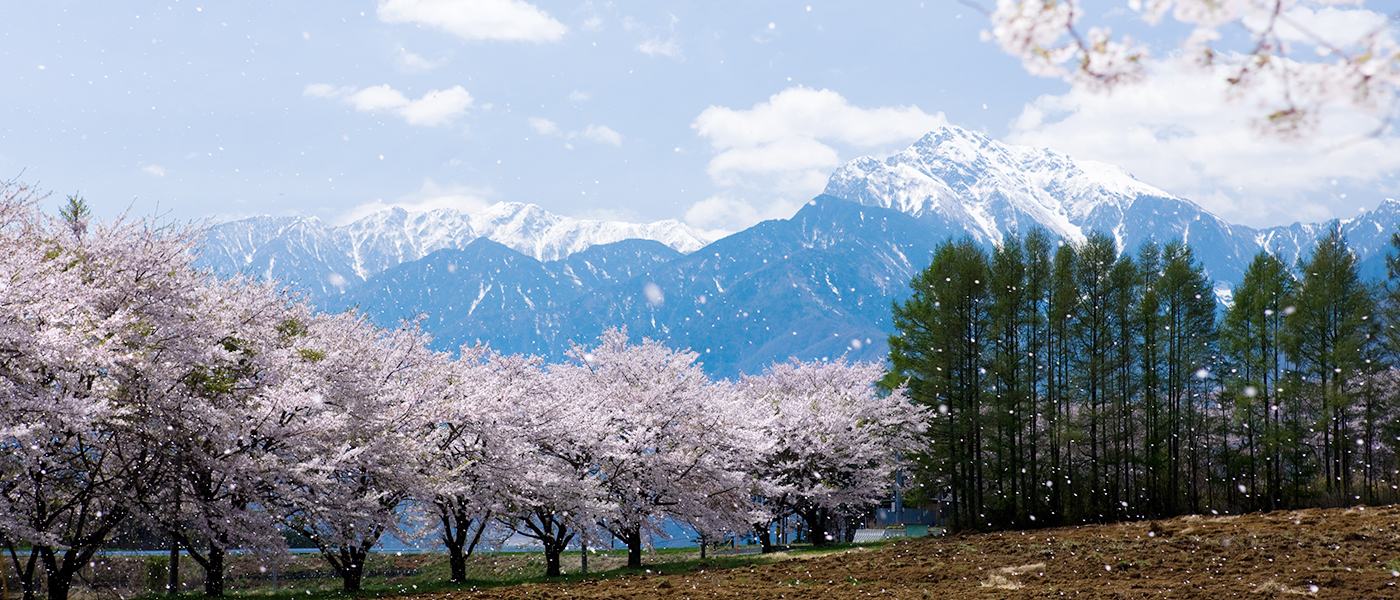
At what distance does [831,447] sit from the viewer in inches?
1240

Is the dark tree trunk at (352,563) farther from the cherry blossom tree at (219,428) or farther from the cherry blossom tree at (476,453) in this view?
the cherry blossom tree at (219,428)

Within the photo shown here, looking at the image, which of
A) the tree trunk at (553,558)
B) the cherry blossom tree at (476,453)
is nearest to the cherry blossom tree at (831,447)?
the tree trunk at (553,558)

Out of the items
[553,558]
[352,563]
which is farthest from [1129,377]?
[352,563]

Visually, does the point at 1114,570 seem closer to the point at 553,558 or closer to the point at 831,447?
the point at 553,558

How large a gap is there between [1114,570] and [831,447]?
61.5ft

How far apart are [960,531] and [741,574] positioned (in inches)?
537

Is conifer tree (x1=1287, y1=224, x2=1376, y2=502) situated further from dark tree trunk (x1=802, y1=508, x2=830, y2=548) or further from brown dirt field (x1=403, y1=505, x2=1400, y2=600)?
dark tree trunk (x1=802, y1=508, x2=830, y2=548)

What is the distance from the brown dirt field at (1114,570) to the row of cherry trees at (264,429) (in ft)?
10.9

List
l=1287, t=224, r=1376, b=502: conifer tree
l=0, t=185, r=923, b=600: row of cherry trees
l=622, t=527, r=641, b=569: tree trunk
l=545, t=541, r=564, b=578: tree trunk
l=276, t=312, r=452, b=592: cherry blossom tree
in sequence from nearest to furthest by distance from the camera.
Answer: l=0, t=185, r=923, b=600: row of cherry trees < l=276, t=312, r=452, b=592: cherry blossom tree < l=545, t=541, r=564, b=578: tree trunk < l=622, t=527, r=641, b=569: tree trunk < l=1287, t=224, r=1376, b=502: conifer tree

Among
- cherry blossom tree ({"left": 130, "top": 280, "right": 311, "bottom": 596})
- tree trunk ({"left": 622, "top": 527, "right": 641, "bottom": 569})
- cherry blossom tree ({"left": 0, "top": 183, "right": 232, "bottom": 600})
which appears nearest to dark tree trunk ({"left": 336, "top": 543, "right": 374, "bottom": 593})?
cherry blossom tree ({"left": 130, "top": 280, "right": 311, "bottom": 596})

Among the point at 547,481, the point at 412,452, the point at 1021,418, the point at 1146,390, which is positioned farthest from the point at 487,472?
the point at 1146,390

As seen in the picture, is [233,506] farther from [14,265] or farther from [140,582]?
[140,582]

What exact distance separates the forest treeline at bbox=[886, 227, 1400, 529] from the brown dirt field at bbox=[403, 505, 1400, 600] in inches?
343

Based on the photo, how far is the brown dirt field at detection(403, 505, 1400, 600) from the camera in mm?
10414
